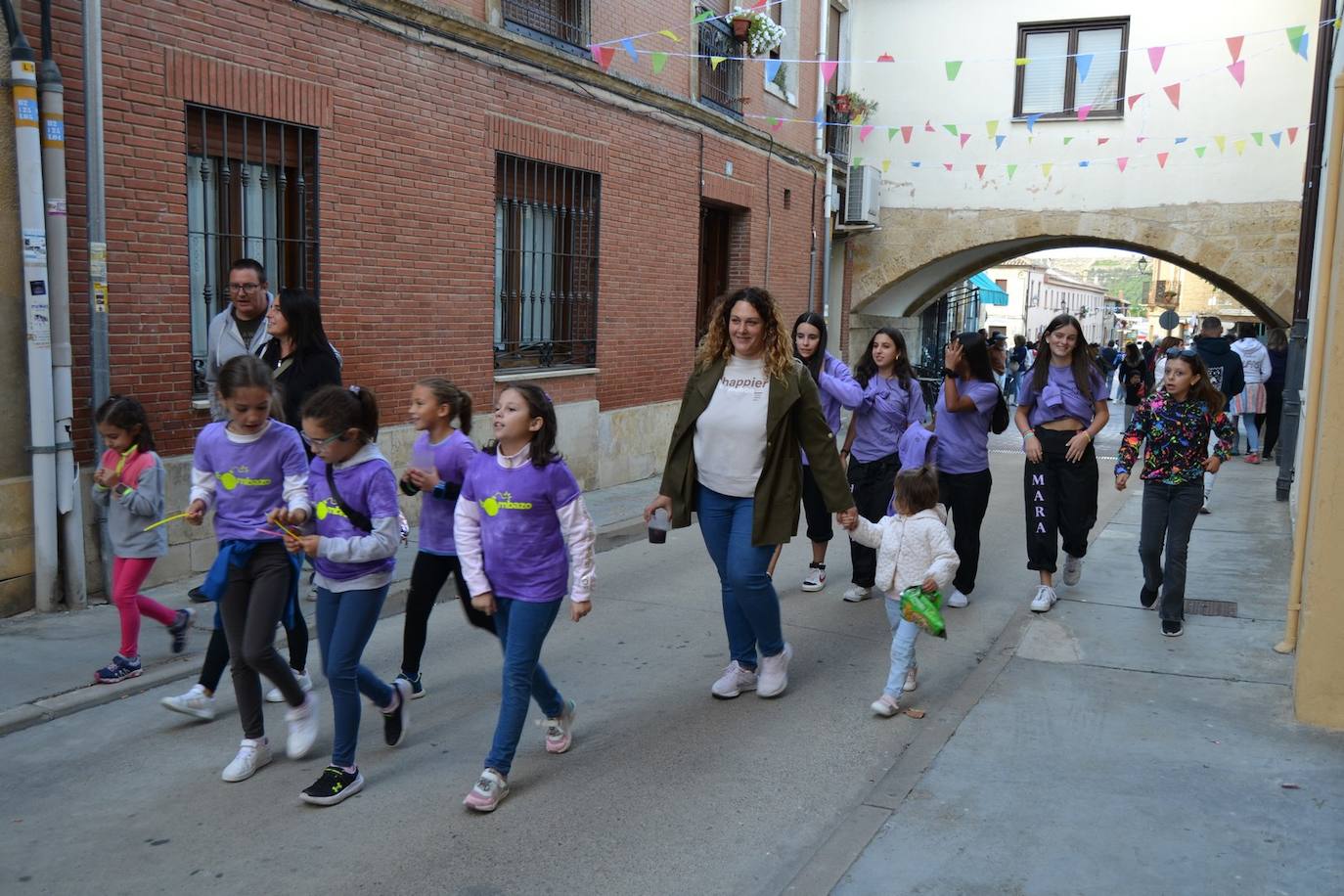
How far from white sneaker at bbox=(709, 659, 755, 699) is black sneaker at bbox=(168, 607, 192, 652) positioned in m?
2.57

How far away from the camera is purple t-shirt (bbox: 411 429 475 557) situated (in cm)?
492

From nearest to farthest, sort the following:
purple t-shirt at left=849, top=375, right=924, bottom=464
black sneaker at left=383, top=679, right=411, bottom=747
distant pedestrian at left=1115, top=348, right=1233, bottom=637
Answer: black sneaker at left=383, top=679, right=411, bottom=747 → distant pedestrian at left=1115, top=348, right=1233, bottom=637 → purple t-shirt at left=849, top=375, right=924, bottom=464

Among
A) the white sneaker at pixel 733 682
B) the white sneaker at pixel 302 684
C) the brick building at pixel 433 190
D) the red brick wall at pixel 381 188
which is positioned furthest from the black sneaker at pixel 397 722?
the red brick wall at pixel 381 188

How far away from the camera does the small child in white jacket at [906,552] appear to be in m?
5.14

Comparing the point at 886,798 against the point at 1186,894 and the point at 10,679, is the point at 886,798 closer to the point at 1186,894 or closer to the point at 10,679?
the point at 1186,894

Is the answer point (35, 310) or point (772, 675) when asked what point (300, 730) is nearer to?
point (772, 675)

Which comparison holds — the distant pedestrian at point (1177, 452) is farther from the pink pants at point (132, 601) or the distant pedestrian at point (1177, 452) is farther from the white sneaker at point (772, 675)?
the pink pants at point (132, 601)

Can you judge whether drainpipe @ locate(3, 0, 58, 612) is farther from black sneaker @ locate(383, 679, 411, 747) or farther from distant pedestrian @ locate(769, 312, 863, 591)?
distant pedestrian @ locate(769, 312, 863, 591)

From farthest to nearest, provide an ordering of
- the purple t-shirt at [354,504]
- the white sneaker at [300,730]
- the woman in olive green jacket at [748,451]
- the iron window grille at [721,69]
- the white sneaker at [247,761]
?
1. the iron window grille at [721,69]
2. the woman in olive green jacket at [748,451]
3. the white sneaker at [300,730]
4. the white sneaker at [247,761]
5. the purple t-shirt at [354,504]

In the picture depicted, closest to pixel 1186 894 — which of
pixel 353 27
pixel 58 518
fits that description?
pixel 58 518

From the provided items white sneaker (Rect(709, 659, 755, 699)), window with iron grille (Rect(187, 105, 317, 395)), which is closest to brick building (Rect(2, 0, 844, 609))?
window with iron grille (Rect(187, 105, 317, 395))

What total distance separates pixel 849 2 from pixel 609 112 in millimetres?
8358

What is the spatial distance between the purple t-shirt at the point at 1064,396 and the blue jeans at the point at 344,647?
418 centimetres

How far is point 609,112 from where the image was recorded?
12234mm
